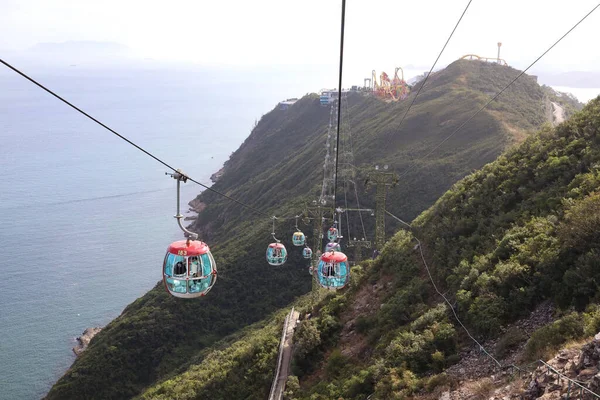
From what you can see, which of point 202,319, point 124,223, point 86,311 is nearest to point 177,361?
point 202,319

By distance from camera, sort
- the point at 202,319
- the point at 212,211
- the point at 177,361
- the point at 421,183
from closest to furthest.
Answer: the point at 177,361 → the point at 202,319 → the point at 421,183 → the point at 212,211

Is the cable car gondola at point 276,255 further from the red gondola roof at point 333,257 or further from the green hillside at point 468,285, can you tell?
the red gondola roof at point 333,257

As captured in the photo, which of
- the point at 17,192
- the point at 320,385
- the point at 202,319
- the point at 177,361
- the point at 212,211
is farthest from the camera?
the point at 17,192

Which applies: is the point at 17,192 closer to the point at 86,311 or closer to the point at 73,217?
the point at 73,217

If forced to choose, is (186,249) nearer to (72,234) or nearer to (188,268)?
(188,268)

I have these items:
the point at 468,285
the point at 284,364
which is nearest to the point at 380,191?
the point at 284,364

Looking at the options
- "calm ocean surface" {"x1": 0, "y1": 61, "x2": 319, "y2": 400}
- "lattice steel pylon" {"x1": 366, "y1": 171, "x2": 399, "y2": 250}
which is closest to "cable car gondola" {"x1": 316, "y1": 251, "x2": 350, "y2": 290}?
"lattice steel pylon" {"x1": 366, "y1": 171, "x2": 399, "y2": 250}
